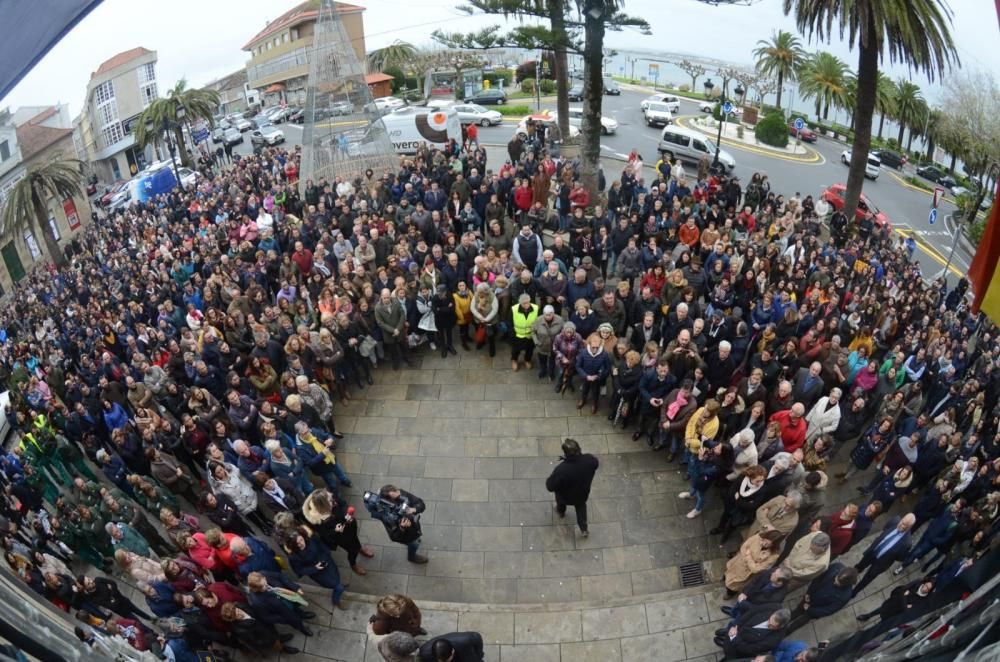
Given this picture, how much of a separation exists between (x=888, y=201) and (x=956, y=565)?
28.1 m

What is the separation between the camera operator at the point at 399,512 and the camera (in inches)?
234

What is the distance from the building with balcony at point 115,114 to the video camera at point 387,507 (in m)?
56.3

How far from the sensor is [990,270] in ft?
10.7

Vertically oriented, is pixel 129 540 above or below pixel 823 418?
below

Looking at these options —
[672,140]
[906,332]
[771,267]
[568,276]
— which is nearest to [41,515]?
[568,276]

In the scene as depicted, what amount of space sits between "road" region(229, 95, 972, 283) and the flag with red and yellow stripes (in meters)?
20.0

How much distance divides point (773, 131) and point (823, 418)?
101ft

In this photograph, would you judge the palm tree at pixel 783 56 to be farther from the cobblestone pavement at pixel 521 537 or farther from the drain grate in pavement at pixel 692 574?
the drain grate in pavement at pixel 692 574

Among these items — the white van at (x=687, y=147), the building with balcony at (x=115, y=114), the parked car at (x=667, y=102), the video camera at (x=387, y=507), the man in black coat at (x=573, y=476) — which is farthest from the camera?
the building with balcony at (x=115, y=114)

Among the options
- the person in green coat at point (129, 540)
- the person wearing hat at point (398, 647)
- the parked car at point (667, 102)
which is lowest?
the parked car at point (667, 102)

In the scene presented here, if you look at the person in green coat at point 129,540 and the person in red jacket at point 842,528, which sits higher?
the person in red jacket at point 842,528

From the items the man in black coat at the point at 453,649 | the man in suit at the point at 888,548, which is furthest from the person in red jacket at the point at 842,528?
the man in black coat at the point at 453,649

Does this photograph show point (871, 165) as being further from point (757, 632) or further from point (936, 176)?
point (757, 632)

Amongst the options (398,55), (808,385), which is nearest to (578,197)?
(808,385)
